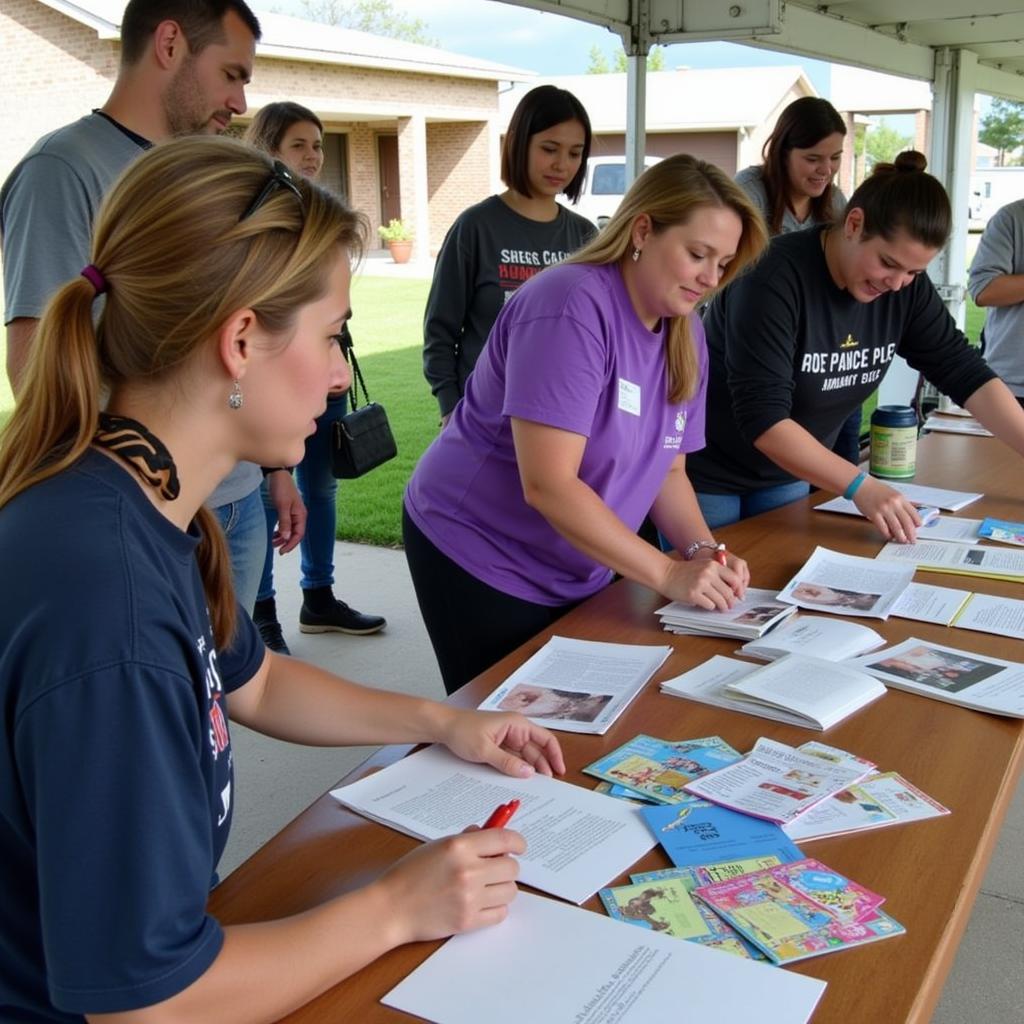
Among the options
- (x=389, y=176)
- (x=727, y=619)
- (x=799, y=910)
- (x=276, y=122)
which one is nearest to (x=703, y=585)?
(x=727, y=619)

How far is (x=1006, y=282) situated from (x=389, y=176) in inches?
624

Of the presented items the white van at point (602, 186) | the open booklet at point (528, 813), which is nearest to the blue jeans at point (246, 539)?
the open booklet at point (528, 813)

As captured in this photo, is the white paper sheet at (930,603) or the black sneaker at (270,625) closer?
the white paper sheet at (930,603)

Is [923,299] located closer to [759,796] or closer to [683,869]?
[759,796]

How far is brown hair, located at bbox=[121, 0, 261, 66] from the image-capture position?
1.95 meters

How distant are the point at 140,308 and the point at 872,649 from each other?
117cm

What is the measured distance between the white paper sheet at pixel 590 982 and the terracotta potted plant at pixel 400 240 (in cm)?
1547

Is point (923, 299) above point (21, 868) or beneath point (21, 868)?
above

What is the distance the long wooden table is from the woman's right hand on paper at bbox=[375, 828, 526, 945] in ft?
0.11

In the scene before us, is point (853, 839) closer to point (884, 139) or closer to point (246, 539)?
point (246, 539)

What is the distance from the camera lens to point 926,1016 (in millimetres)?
894

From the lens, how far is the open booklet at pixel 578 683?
1372mm

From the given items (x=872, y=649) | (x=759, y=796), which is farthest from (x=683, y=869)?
(x=872, y=649)

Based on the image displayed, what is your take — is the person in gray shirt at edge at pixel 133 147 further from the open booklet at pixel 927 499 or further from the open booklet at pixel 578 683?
the open booklet at pixel 927 499
